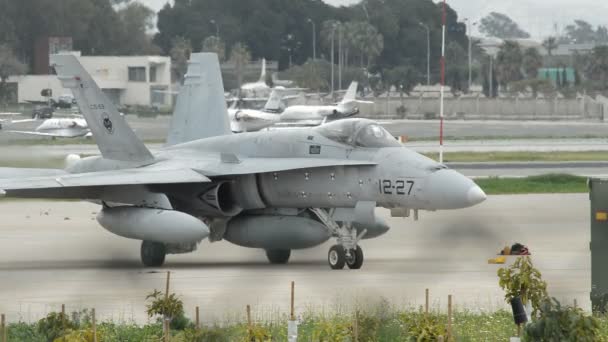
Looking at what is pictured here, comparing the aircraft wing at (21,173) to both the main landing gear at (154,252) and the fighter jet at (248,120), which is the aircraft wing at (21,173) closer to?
the main landing gear at (154,252)

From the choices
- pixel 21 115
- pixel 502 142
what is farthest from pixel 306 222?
pixel 21 115

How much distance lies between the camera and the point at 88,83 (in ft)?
76.5

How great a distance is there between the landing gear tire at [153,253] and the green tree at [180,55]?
253 ft

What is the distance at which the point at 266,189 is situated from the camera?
2164 cm

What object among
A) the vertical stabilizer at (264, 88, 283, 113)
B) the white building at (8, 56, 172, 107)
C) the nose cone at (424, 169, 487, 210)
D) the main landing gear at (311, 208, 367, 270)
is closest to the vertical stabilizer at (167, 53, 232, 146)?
the main landing gear at (311, 208, 367, 270)

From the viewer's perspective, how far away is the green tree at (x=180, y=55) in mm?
101494

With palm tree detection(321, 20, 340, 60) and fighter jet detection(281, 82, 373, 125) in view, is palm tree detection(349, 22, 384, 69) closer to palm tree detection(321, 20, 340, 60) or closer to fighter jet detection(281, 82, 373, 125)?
palm tree detection(321, 20, 340, 60)

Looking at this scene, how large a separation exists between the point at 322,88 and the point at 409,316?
10512cm

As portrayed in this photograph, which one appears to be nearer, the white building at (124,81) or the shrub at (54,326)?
the shrub at (54,326)

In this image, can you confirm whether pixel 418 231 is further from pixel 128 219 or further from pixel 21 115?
pixel 21 115

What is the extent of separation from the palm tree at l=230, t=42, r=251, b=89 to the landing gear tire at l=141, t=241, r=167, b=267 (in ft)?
277

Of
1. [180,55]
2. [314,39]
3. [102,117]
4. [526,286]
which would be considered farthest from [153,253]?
[314,39]

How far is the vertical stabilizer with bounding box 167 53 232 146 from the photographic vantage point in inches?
1010

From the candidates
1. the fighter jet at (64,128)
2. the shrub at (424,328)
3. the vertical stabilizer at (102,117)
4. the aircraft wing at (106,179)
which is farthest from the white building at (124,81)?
the shrub at (424,328)
